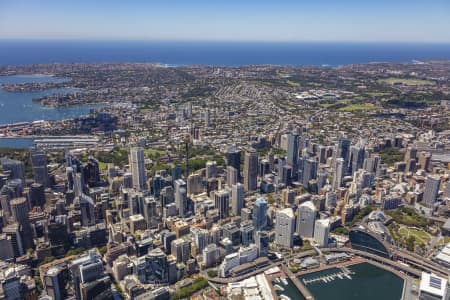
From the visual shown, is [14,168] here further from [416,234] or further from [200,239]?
[416,234]

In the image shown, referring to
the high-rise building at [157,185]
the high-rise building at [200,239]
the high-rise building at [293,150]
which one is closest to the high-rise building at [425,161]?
the high-rise building at [293,150]

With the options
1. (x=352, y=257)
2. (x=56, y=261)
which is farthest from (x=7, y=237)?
(x=352, y=257)

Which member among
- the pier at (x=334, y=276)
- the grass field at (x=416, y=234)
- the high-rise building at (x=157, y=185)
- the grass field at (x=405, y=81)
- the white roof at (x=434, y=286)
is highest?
the grass field at (x=405, y=81)

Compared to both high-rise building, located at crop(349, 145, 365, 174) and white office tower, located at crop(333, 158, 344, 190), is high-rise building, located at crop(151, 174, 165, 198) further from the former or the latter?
high-rise building, located at crop(349, 145, 365, 174)

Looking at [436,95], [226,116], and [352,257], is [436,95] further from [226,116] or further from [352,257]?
[352,257]

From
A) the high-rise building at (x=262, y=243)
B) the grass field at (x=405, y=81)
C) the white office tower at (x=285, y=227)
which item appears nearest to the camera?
the high-rise building at (x=262, y=243)

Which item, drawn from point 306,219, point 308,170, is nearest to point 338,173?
point 308,170

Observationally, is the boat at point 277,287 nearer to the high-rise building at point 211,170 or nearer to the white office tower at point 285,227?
the white office tower at point 285,227

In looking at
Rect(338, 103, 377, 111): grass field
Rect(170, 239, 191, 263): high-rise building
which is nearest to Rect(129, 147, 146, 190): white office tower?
Rect(170, 239, 191, 263): high-rise building
